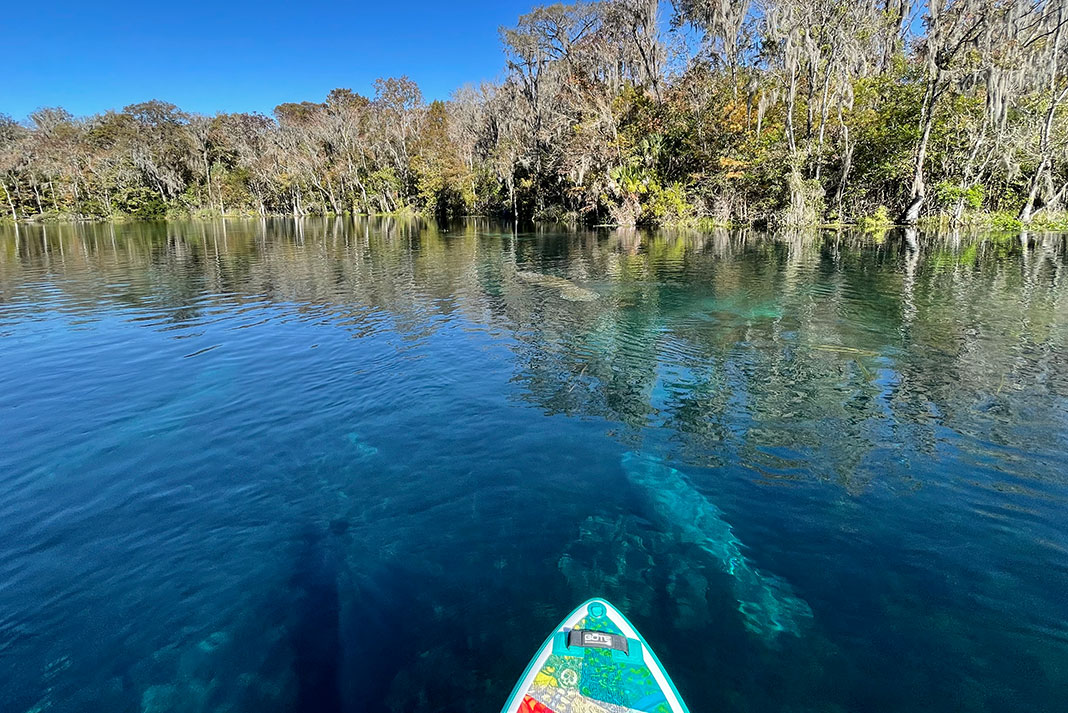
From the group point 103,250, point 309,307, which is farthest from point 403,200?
point 309,307

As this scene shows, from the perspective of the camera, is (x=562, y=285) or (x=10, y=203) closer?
(x=562, y=285)

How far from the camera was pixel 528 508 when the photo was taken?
739 centimetres

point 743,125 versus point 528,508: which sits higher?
point 743,125

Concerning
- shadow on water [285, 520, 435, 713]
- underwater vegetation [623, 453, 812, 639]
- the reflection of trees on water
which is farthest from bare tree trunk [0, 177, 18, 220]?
underwater vegetation [623, 453, 812, 639]

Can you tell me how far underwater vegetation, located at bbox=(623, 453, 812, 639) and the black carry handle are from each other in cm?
187

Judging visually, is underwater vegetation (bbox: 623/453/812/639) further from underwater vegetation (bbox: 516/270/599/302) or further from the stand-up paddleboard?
underwater vegetation (bbox: 516/270/599/302)

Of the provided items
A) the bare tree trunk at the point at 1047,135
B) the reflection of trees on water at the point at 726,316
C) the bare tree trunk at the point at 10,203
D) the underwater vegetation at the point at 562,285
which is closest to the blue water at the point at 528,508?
the reflection of trees on water at the point at 726,316

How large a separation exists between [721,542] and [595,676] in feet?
10.2

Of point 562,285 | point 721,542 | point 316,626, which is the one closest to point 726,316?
point 562,285

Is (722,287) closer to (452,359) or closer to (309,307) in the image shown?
(452,359)

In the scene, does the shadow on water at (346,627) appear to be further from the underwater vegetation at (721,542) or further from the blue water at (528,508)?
the underwater vegetation at (721,542)

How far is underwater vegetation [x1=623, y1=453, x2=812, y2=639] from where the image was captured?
5.48 m

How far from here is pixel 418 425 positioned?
9906mm

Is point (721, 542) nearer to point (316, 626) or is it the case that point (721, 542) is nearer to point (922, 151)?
point (316, 626)
